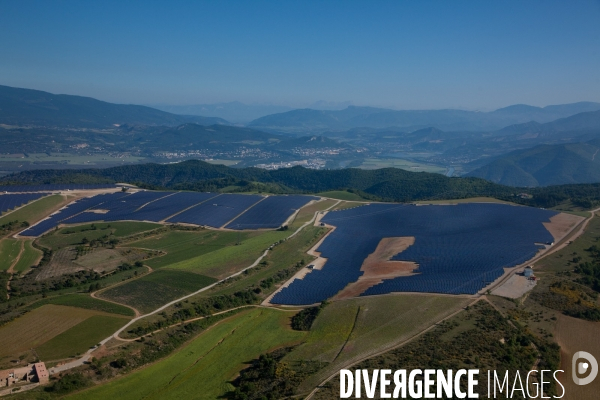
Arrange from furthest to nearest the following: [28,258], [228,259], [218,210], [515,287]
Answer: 1. [218,210]
2. [228,259]
3. [28,258]
4. [515,287]

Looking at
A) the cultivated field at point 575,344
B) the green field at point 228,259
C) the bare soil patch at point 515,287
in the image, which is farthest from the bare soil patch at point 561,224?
the green field at point 228,259

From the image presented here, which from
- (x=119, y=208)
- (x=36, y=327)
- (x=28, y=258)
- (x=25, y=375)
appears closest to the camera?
(x=25, y=375)

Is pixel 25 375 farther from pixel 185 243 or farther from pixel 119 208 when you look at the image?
pixel 119 208

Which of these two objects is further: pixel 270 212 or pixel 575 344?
pixel 270 212

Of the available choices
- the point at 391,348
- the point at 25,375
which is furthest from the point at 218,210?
the point at 391,348

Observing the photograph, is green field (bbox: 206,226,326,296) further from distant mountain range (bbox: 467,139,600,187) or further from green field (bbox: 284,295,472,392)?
distant mountain range (bbox: 467,139,600,187)

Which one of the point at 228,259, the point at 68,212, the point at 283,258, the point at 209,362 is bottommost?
the point at 209,362

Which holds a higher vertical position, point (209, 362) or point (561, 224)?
point (561, 224)

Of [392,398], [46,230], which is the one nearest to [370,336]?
[392,398]
